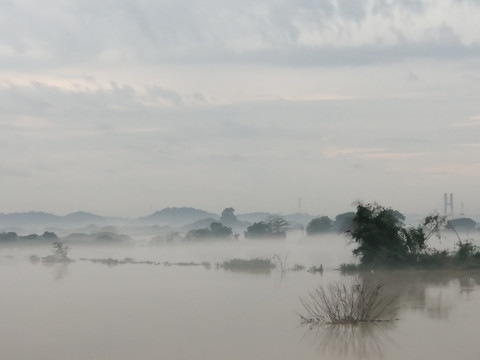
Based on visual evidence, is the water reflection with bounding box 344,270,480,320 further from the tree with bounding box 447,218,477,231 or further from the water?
the tree with bounding box 447,218,477,231

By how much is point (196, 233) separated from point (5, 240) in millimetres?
16686

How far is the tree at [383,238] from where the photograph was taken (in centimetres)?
3064

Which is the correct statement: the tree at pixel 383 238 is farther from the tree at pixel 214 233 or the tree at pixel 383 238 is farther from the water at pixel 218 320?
the tree at pixel 214 233

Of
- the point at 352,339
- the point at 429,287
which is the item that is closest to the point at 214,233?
the point at 429,287

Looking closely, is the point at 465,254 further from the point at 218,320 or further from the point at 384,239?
the point at 218,320

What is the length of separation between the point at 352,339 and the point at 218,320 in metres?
4.23

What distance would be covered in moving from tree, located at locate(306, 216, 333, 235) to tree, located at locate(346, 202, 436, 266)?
48.2m

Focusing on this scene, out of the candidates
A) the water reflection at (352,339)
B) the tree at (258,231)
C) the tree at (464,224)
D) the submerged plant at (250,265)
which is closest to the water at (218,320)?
the water reflection at (352,339)

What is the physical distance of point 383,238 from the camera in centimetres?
3081

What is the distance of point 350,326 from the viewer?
1642 centimetres

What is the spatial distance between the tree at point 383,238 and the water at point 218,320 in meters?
1.29

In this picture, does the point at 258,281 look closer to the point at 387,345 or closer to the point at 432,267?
the point at 432,267

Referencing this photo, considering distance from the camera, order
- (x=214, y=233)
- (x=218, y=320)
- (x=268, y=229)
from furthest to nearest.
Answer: (x=214, y=233)
(x=268, y=229)
(x=218, y=320)

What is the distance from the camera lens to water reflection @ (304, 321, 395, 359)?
13.7 m
